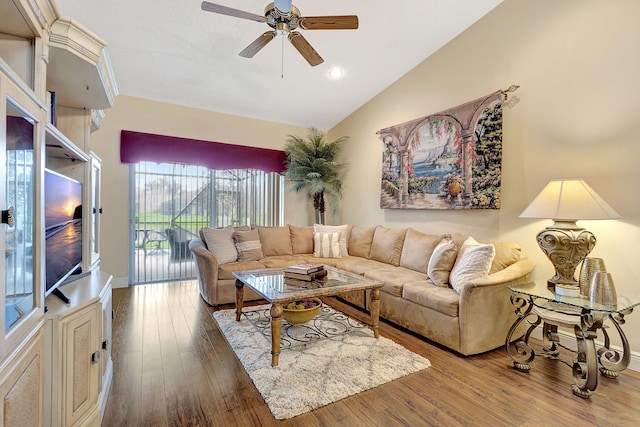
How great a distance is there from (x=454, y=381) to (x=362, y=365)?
64 cm

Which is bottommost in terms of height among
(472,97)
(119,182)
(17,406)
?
(17,406)

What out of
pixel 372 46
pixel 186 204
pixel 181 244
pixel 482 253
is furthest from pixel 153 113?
pixel 482 253

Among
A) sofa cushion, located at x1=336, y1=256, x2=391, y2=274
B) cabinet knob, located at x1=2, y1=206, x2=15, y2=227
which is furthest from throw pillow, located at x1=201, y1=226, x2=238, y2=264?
cabinet knob, located at x1=2, y1=206, x2=15, y2=227

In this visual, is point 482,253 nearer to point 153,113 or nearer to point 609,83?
point 609,83

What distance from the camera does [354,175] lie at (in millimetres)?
5238

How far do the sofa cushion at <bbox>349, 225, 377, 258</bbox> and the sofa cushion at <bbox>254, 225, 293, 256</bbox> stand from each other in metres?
0.94

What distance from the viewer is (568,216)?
218cm

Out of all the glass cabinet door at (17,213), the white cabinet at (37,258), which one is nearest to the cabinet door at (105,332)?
the white cabinet at (37,258)

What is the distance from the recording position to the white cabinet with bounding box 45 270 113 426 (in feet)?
4.30

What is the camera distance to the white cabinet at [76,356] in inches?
51.6

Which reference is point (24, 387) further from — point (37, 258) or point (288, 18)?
point (288, 18)

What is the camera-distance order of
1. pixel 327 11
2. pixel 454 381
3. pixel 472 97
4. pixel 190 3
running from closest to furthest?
1. pixel 454 381
2. pixel 190 3
3. pixel 327 11
4. pixel 472 97

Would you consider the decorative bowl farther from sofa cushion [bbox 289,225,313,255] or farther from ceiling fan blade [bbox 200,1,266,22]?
ceiling fan blade [bbox 200,1,266,22]

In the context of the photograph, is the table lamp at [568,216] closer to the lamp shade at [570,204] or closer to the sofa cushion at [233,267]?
the lamp shade at [570,204]
